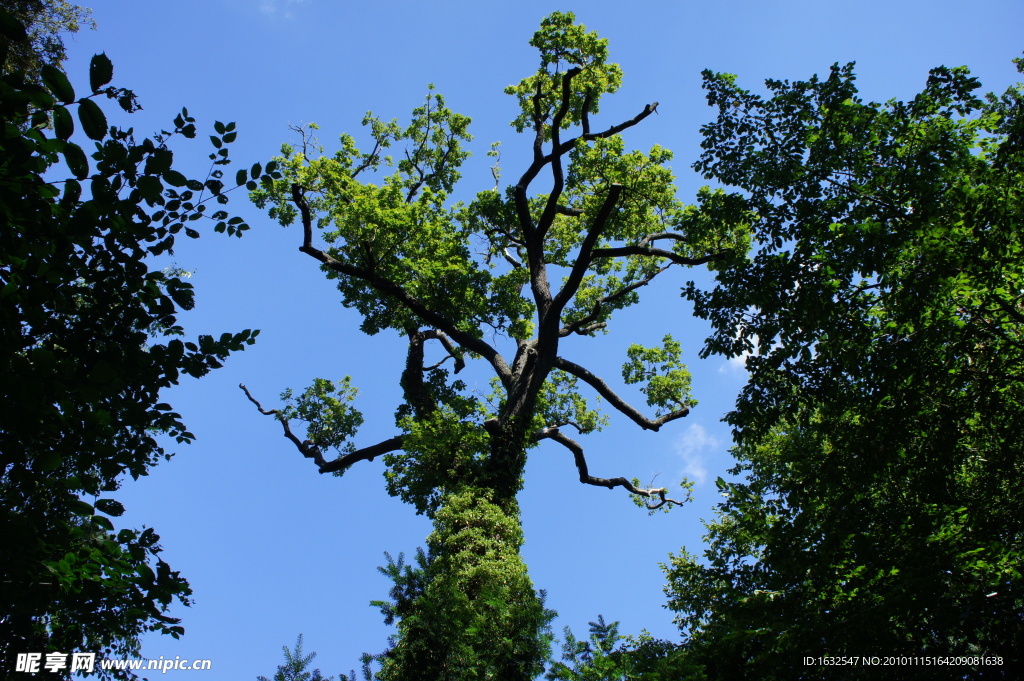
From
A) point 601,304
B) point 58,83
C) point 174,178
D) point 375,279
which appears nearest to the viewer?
point 58,83

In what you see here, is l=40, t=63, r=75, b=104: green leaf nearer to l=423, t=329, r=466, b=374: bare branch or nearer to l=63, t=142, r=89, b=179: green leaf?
l=63, t=142, r=89, b=179: green leaf

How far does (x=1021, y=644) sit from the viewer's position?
6.00m

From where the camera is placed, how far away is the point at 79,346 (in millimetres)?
4293

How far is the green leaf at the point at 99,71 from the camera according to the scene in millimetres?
3166

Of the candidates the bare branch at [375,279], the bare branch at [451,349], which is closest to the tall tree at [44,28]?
the bare branch at [375,279]

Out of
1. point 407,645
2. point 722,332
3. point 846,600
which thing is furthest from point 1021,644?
point 407,645

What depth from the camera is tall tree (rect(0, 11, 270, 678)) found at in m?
3.36

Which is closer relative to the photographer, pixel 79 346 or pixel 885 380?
pixel 79 346

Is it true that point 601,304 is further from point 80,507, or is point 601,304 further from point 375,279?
point 80,507

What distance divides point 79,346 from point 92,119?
1.72 m

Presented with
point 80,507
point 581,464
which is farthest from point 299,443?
point 80,507

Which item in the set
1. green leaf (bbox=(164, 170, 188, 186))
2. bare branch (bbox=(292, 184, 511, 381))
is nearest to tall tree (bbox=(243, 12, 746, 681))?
bare branch (bbox=(292, 184, 511, 381))

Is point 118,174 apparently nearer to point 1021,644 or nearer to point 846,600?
point 846,600

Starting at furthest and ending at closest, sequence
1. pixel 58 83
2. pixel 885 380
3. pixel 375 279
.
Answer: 1. pixel 375 279
2. pixel 885 380
3. pixel 58 83
